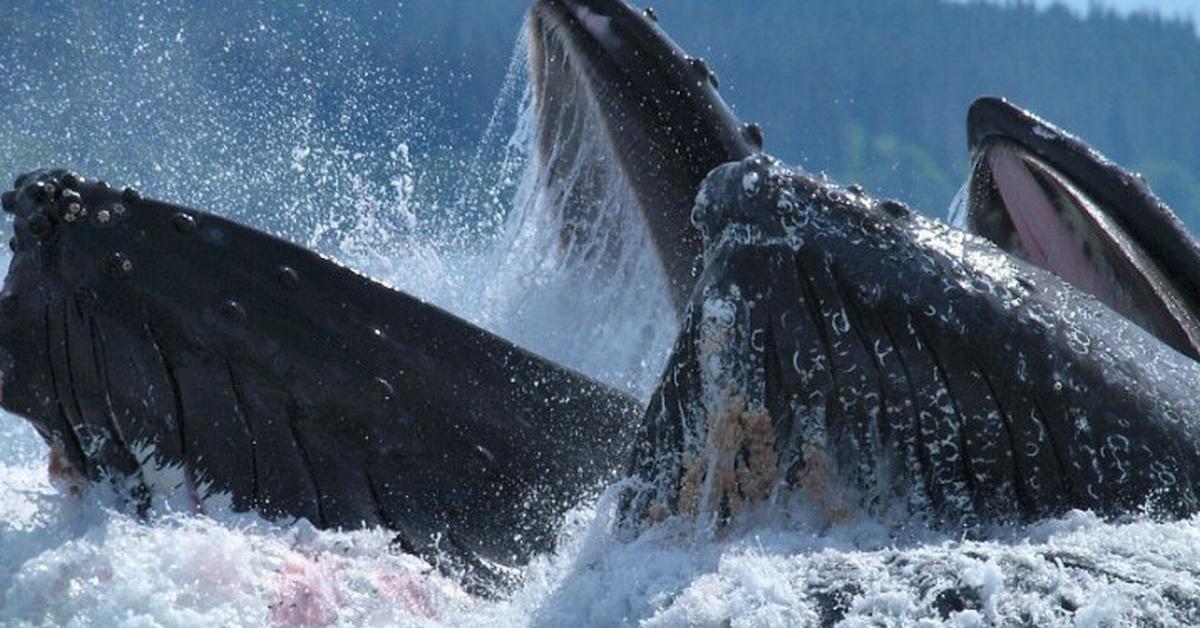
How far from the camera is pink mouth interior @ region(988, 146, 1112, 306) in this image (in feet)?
22.4

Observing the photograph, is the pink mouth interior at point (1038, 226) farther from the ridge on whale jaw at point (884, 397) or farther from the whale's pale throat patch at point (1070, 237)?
the ridge on whale jaw at point (884, 397)

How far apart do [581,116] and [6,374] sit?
8.24 feet

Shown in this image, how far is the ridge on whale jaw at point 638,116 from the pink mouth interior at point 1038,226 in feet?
2.70

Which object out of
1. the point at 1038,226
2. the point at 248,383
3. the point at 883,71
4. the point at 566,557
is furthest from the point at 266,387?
the point at 883,71

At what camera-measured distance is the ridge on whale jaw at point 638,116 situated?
7297 mm

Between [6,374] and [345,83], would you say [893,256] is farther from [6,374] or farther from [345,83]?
[345,83]

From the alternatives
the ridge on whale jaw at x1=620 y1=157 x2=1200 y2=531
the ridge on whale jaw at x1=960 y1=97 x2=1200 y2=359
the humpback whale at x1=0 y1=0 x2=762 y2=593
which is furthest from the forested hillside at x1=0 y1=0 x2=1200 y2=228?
the ridge on whale jaw at x1=620 y1=157 x2=1200 y2=531

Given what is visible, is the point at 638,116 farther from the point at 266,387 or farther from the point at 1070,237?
the point at 266,387

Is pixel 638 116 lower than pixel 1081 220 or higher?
lower

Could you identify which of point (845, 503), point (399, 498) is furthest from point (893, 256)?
point (399, 498)

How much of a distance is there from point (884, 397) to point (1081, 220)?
210 centimetres

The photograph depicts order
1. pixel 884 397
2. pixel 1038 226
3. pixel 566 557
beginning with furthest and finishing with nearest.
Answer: pixel 1038 226 → pixel 566 557 → pixel 884 397

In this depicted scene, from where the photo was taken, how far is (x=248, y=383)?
5879mm

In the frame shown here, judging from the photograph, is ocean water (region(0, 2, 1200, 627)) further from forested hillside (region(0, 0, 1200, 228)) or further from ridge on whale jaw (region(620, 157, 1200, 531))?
forested hillside (region(0, 0, 1200, 228))
